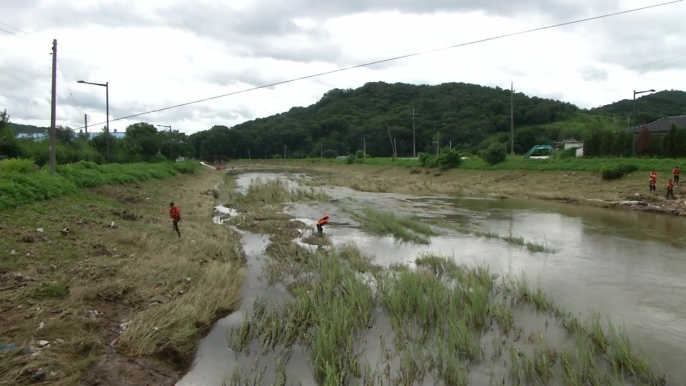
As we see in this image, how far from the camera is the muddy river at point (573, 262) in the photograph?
6715mm

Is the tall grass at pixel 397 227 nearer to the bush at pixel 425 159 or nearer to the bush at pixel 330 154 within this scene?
the bush at pixel 425 159

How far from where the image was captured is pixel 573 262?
12.2 m

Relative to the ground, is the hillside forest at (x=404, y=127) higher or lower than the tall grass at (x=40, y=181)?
higher

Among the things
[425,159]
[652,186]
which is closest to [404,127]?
[425,159]

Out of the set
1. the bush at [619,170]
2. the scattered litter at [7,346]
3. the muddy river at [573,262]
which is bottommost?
the muddy river at [573,262]

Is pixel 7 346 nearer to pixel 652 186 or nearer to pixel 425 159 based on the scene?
pixel 652 186

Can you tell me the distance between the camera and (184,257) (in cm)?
1090

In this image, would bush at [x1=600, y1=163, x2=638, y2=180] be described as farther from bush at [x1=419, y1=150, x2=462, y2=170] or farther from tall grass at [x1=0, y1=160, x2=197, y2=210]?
tall grass at [x1=0, y1=160, x2=197, y2=210]

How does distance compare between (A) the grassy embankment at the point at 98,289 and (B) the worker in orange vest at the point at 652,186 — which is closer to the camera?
(A) the grassy embankment at the point at 98,289

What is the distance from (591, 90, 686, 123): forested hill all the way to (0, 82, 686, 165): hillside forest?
0.18 meters

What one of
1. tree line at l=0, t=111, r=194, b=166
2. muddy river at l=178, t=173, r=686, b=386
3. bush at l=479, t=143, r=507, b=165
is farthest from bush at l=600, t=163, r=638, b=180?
tree line at l=0, t=111, r=194, b=166

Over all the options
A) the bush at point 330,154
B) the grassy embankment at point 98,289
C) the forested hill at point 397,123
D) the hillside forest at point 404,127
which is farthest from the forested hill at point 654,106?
the grassy embankment at point 98,289

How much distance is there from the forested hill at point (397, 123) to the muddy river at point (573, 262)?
208ft

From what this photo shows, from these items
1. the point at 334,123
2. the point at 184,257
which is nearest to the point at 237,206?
the point at 184,257
